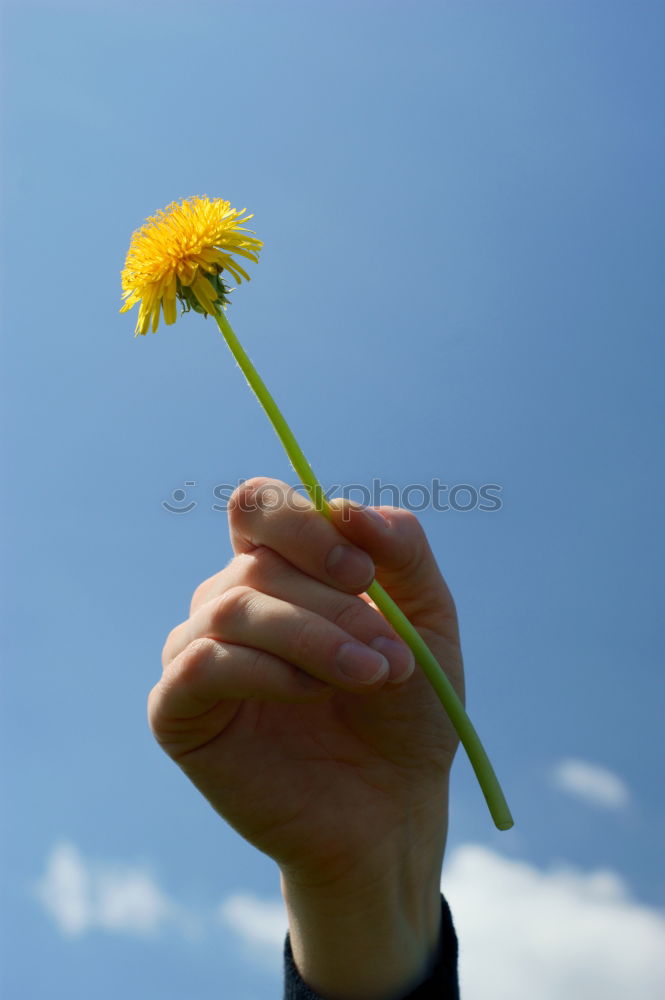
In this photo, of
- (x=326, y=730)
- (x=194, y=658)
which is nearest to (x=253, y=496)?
(x=194, y=658)

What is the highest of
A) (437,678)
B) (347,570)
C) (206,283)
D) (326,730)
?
(206,283)

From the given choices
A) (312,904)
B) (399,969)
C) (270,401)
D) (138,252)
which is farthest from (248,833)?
(138,252)

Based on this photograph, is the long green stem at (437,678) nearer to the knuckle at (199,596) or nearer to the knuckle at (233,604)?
the knuckle at (233,604)

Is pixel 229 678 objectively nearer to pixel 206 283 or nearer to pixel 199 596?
pixel 199 596

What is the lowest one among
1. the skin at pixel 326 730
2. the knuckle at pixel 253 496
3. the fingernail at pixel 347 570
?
the skin at pixel 326 730

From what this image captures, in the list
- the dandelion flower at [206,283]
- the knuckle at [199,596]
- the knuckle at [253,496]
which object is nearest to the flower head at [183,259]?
the dandelion flower at [206,283]

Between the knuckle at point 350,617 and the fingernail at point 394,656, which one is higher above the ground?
the knuckle at point 350,617

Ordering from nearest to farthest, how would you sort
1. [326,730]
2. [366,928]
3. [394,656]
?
[394,656] → [366,928] → [326,730]

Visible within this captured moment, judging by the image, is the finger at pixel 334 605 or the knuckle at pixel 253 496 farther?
the knuckle at pixel 253 496
